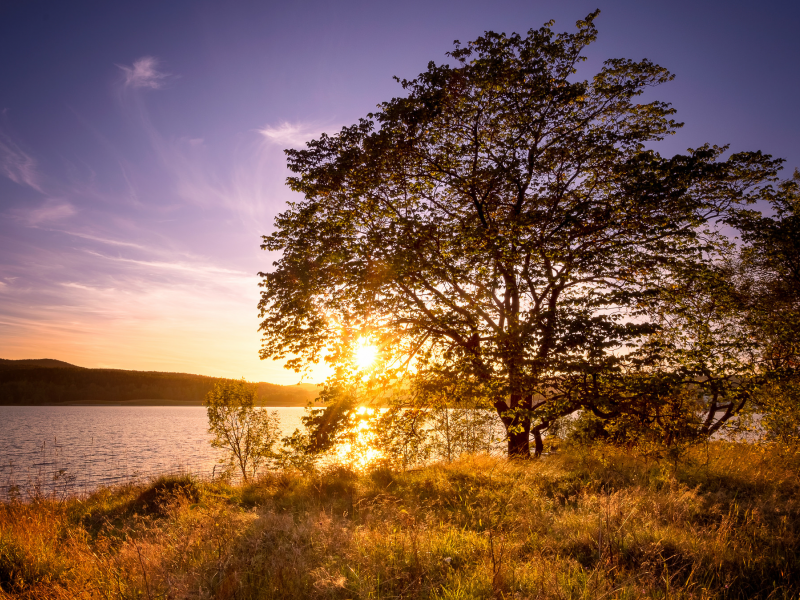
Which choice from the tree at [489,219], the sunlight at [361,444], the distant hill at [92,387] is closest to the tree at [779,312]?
the tree at [489,219]

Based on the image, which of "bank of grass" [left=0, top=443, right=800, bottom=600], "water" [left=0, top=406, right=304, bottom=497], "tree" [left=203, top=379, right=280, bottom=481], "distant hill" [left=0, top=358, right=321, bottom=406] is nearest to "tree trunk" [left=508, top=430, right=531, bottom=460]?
"bank of grass" [left=0, top=443, right=800, bottom=600]

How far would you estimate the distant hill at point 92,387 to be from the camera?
144 meters

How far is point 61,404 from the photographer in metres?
149

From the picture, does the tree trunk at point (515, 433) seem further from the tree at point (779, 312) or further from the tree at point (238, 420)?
the tree at point (238, 420)

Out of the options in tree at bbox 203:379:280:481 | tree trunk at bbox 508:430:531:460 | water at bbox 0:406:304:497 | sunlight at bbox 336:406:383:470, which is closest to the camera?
sunlight at bbox 336:406:383:470

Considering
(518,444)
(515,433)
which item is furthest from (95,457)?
(515,433)

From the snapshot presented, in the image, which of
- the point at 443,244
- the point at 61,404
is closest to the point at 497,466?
the point at 443,244

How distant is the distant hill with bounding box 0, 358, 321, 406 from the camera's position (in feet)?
472

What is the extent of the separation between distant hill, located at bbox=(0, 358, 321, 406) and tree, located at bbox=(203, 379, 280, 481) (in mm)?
A: 116012

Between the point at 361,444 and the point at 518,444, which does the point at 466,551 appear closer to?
the point at 361,444

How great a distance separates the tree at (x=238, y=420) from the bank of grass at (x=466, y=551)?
1730 centimetres

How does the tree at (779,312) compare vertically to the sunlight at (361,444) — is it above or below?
above

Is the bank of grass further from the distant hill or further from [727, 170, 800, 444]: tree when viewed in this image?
the distant hill

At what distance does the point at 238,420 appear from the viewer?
87.2 ft
